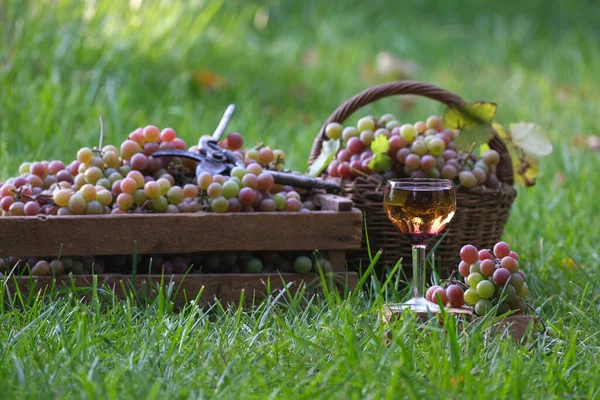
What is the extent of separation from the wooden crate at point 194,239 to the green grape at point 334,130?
1.30 feet

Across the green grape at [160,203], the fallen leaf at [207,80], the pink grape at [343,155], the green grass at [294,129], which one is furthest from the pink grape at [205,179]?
the fallen leaf at [207,80]

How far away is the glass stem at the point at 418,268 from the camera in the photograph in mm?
1821

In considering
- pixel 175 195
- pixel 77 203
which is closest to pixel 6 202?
pixel 77 203

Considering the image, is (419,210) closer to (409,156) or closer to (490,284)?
(490,284)

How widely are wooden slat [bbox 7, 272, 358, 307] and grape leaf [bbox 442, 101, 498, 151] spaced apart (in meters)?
0.56

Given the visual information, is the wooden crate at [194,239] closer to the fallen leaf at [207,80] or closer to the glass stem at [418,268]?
the glass stem at [418,268]

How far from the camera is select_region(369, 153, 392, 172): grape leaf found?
7.68ft

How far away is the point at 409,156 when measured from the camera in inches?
91.4

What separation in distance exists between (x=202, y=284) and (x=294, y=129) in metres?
2.64

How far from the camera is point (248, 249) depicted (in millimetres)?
2131

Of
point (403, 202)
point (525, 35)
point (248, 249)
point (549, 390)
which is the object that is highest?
point (525, 35)

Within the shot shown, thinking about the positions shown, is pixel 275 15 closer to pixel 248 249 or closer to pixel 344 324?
pixel 248 249

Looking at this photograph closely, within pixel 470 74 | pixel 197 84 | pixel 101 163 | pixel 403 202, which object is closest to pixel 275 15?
pixel 470 74

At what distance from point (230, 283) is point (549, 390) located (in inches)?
35.6
